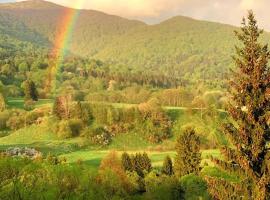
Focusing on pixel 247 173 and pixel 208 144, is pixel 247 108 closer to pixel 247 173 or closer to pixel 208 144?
pixel 247 173

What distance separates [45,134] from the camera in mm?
146000

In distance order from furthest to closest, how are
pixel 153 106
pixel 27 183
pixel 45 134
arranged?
pixel 153 106, pixel 45 134, pixel 27 183

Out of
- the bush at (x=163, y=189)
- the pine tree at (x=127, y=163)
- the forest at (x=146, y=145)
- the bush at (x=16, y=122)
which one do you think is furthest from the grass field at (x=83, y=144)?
the bush at (x=163, y=189)

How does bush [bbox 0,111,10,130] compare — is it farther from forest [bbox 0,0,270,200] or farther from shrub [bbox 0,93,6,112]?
shrub [bbox 0,93,6,112]

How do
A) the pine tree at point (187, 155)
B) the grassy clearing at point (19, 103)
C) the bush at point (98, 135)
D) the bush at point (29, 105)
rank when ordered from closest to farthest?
the pine tree at point (187, 155) < the bush at point (98, 135) < the bush at point (29, 105) < the grassy clearing at point (19, 103)

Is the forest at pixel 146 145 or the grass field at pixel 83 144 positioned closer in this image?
the forest at pixel 146 145

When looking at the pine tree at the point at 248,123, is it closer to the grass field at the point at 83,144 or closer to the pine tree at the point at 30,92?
the grass field at the point at 83,144

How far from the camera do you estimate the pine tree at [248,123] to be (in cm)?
3303

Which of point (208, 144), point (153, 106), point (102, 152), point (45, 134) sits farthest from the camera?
point (153, 106)

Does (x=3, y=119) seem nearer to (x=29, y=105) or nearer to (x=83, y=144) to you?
(x=29, y=105)

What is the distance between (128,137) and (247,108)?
112m

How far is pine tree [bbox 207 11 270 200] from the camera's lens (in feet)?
108

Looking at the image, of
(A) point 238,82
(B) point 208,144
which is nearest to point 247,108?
(A) point 238,82

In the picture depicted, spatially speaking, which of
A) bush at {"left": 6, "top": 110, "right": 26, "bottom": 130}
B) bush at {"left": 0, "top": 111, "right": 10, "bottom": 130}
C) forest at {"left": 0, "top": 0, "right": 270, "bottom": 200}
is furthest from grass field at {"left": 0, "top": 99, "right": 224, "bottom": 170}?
bush at {"left": 0, "top": 111, "right": 10, "bottom": 130}
